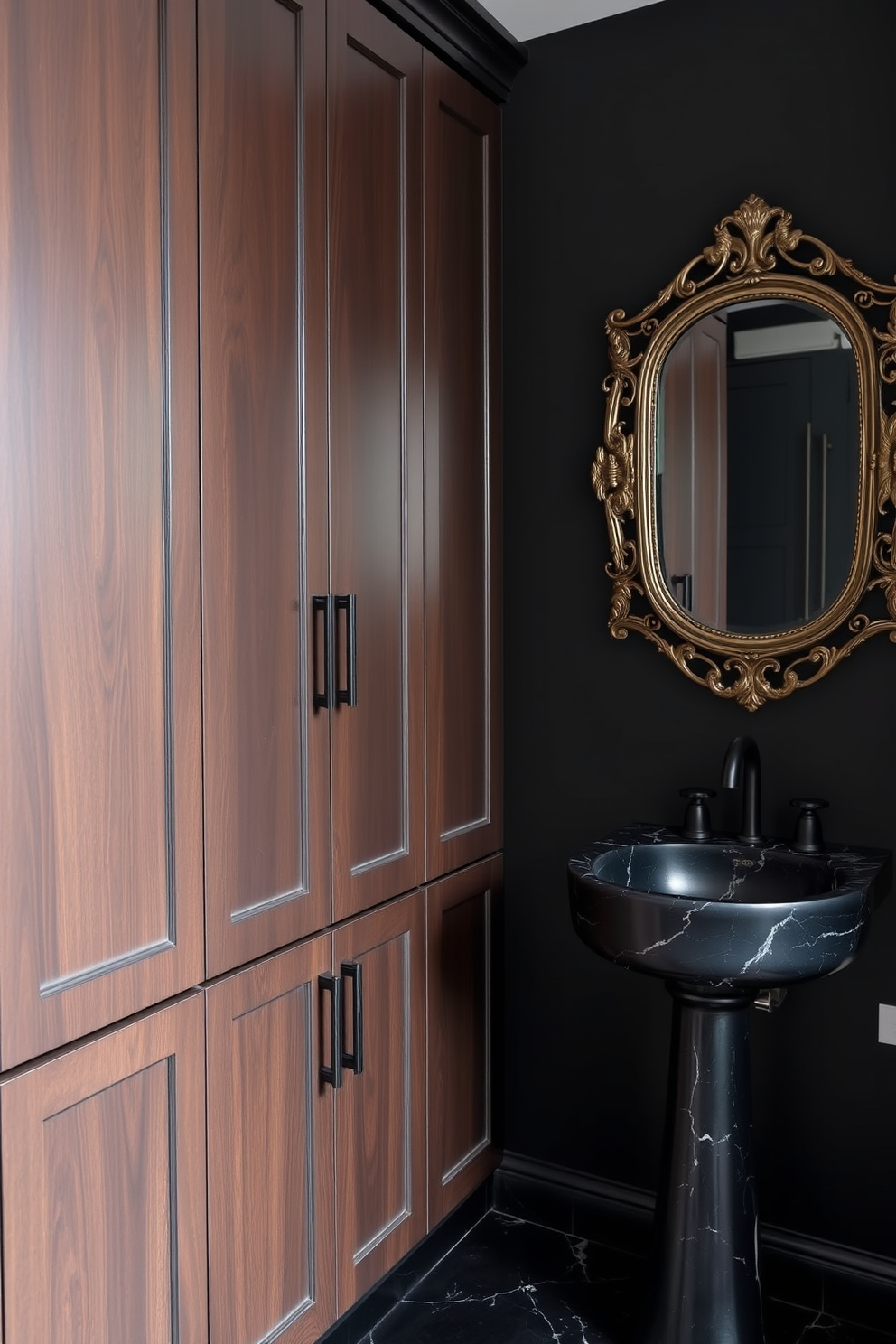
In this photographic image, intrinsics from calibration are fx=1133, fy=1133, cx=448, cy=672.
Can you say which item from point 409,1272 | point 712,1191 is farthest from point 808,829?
point 409,1272

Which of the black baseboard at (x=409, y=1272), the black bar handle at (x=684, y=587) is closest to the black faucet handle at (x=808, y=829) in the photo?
the black bar handle at (x=684, y=587)

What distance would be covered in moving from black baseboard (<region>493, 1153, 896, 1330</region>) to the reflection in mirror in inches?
47.6

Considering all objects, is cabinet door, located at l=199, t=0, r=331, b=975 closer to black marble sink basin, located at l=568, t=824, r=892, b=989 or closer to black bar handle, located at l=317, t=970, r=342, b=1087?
black bar handle, located at l=317, t=970, r=342, b=1087

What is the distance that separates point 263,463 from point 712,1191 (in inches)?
56.0

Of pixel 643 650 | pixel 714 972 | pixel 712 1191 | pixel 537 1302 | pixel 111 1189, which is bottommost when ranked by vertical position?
pixel 537 1302

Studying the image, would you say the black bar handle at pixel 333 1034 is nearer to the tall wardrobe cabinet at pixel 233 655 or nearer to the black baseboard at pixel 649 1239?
the tall wardrobe cabinet at pixel 233 655

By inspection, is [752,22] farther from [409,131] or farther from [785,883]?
[785,883]

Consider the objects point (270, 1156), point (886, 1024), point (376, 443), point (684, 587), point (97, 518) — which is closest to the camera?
point (97, 518)

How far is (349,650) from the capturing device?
1.88 m

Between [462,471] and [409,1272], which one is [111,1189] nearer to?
[409,1272]

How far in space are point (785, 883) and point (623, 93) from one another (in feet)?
5.27

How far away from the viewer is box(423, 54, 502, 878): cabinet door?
7.21 feet

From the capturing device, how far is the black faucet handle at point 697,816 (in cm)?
216

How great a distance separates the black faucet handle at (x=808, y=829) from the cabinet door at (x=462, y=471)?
26.0 inches
